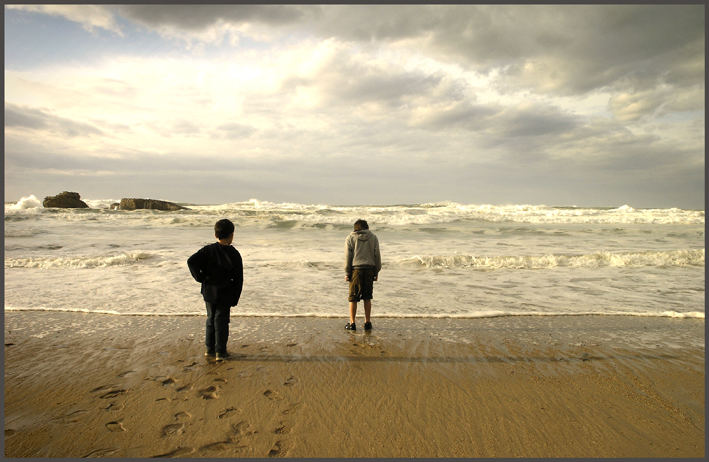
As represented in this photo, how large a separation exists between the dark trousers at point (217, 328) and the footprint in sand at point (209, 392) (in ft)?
2.34

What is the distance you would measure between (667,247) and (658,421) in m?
16.5

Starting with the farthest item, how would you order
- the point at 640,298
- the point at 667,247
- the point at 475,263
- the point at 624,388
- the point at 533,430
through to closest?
the point at 667,247 → the point at 475,263 → the point at 640,298 → the point at 624,388 → the point at 533,430

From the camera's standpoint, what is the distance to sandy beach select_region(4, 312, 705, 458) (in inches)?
107

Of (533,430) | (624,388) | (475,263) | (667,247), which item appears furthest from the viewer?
(667,247)

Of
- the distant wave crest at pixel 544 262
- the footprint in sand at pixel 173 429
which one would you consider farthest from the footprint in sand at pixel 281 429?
the distant wave crest at pixel 544 262

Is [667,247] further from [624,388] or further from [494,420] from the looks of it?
[494,420]

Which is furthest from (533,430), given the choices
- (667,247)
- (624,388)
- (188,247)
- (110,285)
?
(667,247)

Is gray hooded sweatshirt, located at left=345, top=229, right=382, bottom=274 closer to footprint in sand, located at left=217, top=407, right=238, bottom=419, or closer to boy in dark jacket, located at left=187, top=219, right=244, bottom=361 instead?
boy in dark jacket, located at left=187, top=219, right=244, bottom=361

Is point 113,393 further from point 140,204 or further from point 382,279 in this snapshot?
point 140,204

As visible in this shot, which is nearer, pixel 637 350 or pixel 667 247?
pixel 637 350

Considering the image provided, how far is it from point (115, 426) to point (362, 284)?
11.1ft

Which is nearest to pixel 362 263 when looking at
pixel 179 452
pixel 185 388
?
pixel 185 388

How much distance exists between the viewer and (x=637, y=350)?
462 cm

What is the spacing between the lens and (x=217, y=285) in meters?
4.25
